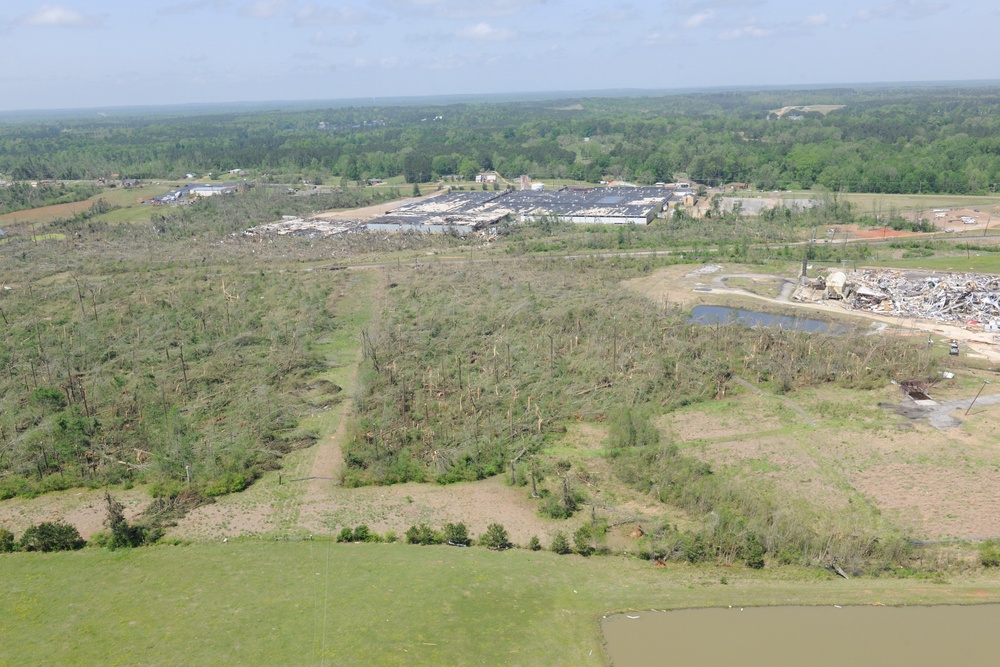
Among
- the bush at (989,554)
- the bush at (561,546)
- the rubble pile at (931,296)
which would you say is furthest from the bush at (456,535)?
the rubble pile at (931,296)

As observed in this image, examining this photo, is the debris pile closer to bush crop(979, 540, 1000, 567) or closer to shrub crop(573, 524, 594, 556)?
shrub crop(573, 524, 594, 556)

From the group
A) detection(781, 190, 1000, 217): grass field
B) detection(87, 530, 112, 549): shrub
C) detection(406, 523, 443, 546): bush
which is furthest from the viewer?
detection(781, 190, 1000, 217): grass field

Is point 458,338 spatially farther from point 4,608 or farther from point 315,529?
point 4,608

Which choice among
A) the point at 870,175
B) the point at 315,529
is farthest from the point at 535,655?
the point at 870,175

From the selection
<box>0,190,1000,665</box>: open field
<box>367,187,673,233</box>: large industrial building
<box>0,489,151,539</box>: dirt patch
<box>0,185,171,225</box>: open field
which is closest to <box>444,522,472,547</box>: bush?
<box>0,190,1000,665</box>: open field

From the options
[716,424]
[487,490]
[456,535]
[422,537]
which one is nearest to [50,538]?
[422,537]

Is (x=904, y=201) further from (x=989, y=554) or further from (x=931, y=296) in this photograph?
(x=989, y=554)
